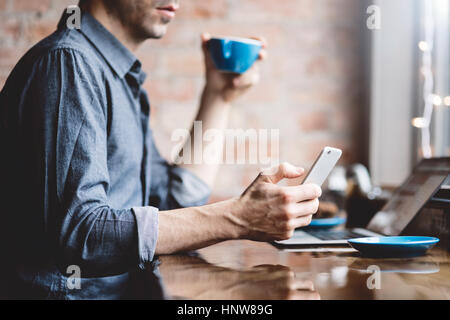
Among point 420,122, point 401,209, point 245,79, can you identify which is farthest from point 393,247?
point 420,122

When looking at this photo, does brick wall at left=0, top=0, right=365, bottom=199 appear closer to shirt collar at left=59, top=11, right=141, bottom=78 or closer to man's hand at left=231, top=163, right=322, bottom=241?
shirt collar at left=59, top=11, right=141, bottom=78

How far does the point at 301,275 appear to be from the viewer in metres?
0.72

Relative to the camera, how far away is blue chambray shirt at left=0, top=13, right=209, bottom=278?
0.79 metres

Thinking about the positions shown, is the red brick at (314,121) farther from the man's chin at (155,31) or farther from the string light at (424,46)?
the man's chin at (155,31)

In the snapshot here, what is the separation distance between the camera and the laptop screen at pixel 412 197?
1007 millimetres

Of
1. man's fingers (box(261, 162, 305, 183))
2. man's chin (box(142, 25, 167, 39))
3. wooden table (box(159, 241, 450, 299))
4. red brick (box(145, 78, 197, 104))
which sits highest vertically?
man's chin (box(142, 25, 167, 39))

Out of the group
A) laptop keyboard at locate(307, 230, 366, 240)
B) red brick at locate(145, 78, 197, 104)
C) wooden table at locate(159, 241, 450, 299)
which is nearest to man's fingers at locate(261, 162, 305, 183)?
wooden table at locate(159, 241, 450, 299)

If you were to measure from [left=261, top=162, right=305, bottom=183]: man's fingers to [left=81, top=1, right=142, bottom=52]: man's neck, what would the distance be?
19.4 inches

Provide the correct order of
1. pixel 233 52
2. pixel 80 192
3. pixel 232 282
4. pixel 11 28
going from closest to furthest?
pixel 232 282
pixel 80 192
pixel 233 52
pixel 11 28

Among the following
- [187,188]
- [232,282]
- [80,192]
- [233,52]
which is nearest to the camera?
[232,282]

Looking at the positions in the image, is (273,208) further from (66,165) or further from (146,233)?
(66,165)

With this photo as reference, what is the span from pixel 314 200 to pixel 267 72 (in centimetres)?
116

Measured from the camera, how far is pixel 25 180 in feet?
2.82

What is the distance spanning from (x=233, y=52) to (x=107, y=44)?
0.92 feet
